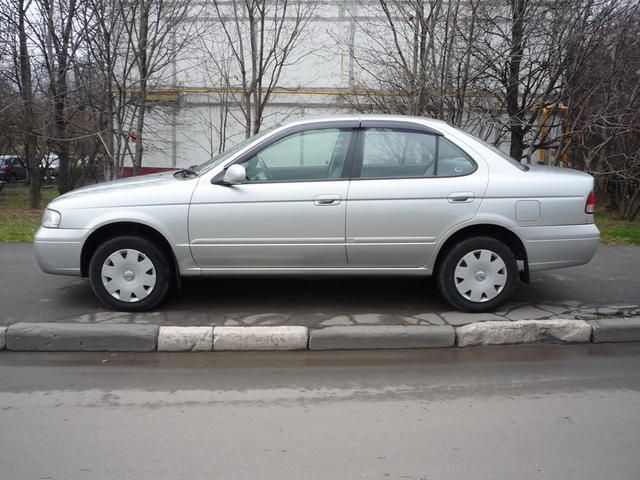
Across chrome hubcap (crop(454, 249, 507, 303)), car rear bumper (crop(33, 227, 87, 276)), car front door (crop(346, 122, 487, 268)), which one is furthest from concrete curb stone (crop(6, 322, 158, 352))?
chrome hubcap (crop(454, 249, 507, 303))

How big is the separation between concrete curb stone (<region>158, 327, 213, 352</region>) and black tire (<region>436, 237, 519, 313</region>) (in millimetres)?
2113

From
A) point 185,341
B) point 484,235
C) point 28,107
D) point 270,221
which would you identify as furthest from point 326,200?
point 28,107

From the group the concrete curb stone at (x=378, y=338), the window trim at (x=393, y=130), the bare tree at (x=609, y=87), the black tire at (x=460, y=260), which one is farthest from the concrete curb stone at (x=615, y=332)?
the bare tree at (x=609, y=87)

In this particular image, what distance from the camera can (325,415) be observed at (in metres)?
3.70

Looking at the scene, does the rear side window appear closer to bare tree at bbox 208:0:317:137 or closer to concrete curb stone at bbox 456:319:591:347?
concrete curb stone at bbox 456:319:591:347

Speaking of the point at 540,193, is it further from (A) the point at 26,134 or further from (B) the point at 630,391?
(A) the point at 26,134

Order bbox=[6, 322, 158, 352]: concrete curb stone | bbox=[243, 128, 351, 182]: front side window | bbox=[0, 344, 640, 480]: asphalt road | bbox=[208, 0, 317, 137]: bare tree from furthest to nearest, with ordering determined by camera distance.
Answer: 1. bbox=[208, 0, 317, 137]: bare tree
2. bbox=[243, 128, 351, 182]: front side window
3. bbox=[6, 322, 158, 352]: concrete curb stone
4. bbox=[0, 344, 640, 480]: asphalt road

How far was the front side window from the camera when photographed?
17.3ft

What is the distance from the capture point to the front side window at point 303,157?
5270mm

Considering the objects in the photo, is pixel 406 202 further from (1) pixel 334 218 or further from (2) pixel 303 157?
(2) pixel 303 157

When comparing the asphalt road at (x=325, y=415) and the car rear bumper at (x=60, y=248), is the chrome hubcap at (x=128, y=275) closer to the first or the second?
the car rear bumper at (x=60, y=248)

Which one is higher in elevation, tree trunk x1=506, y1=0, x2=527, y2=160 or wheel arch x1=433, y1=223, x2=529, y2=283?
tree trunk x1=506, y1=0, x2=527, y2=160

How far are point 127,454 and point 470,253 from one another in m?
3.29

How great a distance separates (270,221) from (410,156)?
139 centimetres
